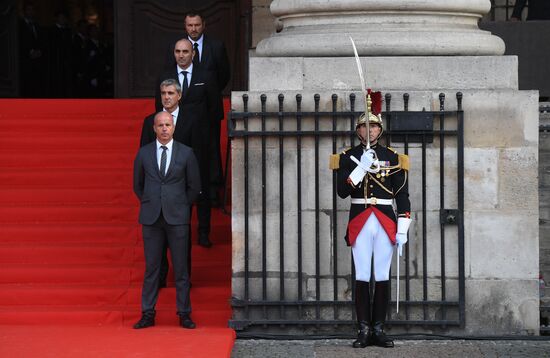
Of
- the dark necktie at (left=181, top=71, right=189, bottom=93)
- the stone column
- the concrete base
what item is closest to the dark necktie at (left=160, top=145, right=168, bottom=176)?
the concrete base

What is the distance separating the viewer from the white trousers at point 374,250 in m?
11.2

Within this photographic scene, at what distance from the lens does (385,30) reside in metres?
12.2

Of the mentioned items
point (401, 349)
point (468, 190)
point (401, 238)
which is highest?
point (468, 190)

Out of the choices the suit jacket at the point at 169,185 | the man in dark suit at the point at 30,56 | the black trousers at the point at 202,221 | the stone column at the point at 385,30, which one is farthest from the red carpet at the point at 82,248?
the man in dark suit at the point at 30,56

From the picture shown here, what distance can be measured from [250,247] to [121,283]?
5.06ft

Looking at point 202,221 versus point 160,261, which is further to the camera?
point 202,221

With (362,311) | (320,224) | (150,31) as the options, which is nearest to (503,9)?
(150,31)

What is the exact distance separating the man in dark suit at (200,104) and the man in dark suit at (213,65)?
0.06 m

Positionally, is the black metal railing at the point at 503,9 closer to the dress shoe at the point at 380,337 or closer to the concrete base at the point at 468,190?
the concrete base at the point at 468,190

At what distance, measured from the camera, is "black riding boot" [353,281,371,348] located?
11.2 meters

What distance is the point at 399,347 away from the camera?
1140 cm

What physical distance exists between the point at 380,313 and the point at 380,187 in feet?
3.40

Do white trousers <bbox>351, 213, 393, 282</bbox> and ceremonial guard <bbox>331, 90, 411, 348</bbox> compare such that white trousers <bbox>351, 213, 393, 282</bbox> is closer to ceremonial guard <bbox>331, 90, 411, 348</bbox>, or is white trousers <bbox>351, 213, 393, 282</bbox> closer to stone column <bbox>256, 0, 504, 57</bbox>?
ceremonial guard <bbox>331, 90, 411, 348</bbox>

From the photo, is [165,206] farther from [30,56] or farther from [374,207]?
[30,56]
